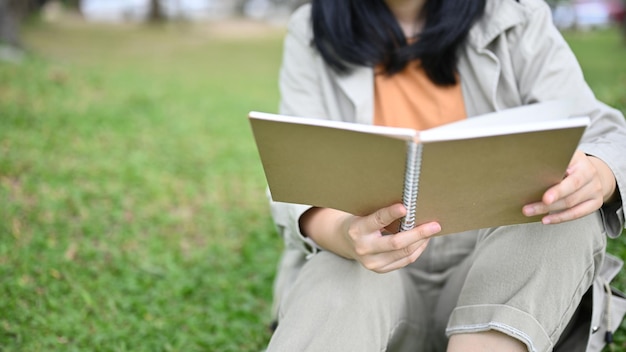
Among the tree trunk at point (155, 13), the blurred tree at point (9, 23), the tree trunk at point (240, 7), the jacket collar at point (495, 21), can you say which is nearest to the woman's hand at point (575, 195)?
the jacket collar at point (495, 21)

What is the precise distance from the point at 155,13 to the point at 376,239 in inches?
615

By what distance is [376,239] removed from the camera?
3.96 ft

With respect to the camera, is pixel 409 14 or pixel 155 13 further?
pixel 155 13

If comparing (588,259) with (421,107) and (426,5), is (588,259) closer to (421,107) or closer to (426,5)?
(421,107)

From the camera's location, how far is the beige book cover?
103cm

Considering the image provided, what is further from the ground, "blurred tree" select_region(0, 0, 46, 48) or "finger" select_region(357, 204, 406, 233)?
"finger" select_region(357, 204, 406, 233)

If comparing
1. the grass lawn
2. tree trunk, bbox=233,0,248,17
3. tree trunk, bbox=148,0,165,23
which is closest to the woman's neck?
the grass lawn

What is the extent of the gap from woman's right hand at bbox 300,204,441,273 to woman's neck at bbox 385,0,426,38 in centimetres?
69

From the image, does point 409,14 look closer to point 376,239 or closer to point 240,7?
point 376,239

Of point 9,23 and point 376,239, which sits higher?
point 376,239

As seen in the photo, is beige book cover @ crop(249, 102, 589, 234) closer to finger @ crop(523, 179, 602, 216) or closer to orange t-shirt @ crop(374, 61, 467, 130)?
finger @ crop(523, 179, 602, 216)

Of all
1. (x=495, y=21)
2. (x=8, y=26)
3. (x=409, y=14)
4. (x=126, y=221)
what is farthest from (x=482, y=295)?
(x=8, y=26)

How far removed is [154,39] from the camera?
1247 cm

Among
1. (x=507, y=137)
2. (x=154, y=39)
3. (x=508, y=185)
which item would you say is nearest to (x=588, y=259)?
(x=508, y=185)
